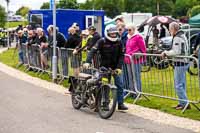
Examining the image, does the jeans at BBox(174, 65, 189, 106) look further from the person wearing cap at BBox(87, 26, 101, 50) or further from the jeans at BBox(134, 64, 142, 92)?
the person wearing cap at BBox(87, 26, 101, 50)

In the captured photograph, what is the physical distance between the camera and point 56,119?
10461mm

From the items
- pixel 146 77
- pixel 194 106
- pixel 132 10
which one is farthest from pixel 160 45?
pixel 132 10

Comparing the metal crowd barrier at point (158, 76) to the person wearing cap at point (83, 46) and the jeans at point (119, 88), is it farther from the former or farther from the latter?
the person wearing cap at point (83, 46)

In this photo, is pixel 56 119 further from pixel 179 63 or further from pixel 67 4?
pixel 67 4

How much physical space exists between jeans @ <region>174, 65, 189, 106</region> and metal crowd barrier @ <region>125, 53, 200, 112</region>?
0.02 meters

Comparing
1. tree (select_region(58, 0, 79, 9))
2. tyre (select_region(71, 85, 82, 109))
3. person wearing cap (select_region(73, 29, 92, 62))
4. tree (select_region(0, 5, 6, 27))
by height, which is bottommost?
tyre (select_region(71, 85, 82, 109))

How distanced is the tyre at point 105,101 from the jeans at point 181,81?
1.53m

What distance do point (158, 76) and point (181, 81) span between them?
4.66 ft

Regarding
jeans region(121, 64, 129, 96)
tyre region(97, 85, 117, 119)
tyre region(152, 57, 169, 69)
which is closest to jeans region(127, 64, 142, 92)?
jeans region(121, 64, 129, 96)

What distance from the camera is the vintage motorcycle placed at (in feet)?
35.0

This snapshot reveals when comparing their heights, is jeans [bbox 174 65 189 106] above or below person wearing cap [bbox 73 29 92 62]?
below

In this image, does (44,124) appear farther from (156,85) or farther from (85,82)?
(156,85)

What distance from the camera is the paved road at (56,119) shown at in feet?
30.9

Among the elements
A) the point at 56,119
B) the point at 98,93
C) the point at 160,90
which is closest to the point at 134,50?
the point at 160,90
